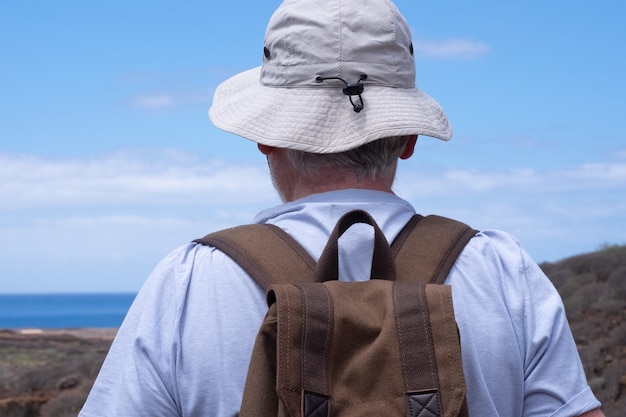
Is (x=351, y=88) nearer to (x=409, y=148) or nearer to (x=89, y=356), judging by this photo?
(x=409, y=148)

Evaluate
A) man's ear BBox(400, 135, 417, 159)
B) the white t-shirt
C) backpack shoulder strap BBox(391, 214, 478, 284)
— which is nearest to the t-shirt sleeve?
the white t-shirt

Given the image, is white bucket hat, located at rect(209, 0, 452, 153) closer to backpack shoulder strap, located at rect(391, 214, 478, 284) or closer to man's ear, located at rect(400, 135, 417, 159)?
man's ear, located at rect(400, 135, 417, 159)

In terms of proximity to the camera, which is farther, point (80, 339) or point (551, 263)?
point (551, 263)

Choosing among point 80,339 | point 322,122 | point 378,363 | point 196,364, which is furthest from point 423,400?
point 80,339

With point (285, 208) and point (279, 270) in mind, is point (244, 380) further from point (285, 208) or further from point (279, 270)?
point (285, 208)

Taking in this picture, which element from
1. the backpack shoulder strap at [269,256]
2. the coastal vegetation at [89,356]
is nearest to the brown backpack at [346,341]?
the backpack shoulder strap at [269,256]

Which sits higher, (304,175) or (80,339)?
(304,175)

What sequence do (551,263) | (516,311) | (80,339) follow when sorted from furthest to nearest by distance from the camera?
1. (551,263)
2. (80,339)
3. (516,311)

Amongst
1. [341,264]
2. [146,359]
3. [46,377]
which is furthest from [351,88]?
[46,377]

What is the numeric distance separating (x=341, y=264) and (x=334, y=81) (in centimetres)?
49

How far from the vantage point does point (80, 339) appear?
19406mm

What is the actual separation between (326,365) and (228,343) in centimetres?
24

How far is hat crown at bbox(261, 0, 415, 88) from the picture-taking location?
92.1 inches

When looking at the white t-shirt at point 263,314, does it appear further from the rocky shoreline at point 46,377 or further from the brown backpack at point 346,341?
the rocky shoreline at point 46,377
